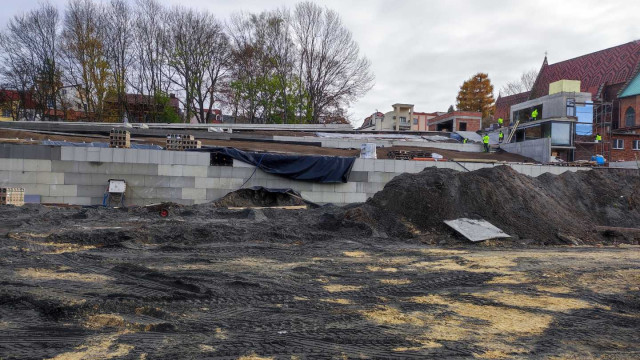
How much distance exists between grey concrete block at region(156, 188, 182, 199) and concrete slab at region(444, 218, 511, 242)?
8.59 m

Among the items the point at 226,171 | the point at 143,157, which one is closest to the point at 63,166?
the point at 143,157

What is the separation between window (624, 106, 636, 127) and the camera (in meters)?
36.5

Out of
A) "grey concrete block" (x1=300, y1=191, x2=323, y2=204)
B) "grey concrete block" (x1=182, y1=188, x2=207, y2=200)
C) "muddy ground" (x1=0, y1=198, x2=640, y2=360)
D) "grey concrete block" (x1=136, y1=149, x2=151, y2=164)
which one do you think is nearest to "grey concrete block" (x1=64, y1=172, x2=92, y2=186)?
"grey concrete block" (x1=136, y1=149, x2=151, y2=164)

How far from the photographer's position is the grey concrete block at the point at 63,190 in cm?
1418

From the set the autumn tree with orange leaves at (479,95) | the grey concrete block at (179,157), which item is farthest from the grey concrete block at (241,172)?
the autumn tree with orange leaves at (479,95)

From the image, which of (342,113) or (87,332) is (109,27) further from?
(87,332)

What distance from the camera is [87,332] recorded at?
4.05 m

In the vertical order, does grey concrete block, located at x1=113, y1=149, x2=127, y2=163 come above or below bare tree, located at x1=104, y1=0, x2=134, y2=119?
below

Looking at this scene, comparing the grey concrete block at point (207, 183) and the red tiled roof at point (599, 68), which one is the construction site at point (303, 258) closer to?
the grey concrete block at point (207, 183)

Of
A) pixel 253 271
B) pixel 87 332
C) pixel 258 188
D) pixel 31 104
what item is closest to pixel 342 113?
pixel 31 104

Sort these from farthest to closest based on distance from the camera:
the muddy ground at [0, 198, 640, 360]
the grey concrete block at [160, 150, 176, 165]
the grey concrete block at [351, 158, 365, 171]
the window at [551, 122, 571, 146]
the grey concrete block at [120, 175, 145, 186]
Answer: the window at [551, 122, 571, 146], the grey concrete block at [351, 158, 365, 171], the grey concrete block at [160, 150, 176, 165], the grey concrete block at [120, 175, 145, 186], the muddy ground at [0, 198, 640, 360]

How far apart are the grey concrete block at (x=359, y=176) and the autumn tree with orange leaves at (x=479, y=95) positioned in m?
45.7

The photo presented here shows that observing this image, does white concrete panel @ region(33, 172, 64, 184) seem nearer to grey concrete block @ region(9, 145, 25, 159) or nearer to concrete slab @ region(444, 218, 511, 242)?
grey concrete block @ region(9, 145, 25, 159)

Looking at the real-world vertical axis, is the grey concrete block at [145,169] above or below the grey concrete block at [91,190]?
above
